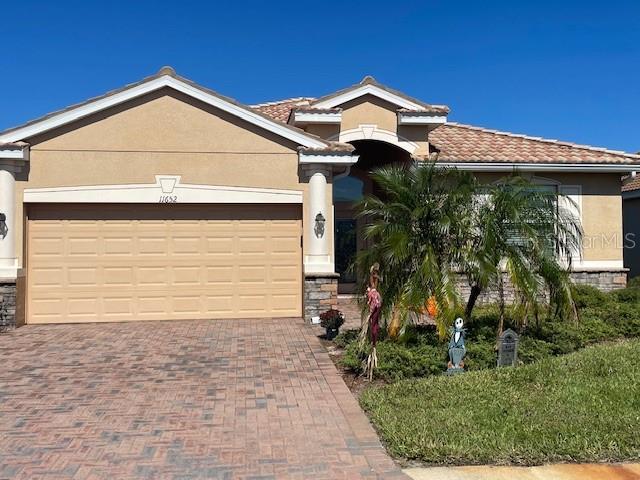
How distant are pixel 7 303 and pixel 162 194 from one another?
12.6ft

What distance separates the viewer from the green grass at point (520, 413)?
5180mm

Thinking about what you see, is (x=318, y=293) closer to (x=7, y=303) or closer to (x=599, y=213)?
(x=7, y=303)

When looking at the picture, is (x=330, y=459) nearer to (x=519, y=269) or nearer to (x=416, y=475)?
(x=416, y=475)

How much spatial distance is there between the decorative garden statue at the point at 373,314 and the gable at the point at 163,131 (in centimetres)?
539

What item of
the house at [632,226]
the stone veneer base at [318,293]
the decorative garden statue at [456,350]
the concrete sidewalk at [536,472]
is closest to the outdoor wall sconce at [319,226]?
the stone veneer base at [318,293]

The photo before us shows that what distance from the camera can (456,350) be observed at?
789 centimetres

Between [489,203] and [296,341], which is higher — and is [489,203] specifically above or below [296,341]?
above

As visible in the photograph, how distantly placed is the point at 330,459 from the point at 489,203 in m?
5.68

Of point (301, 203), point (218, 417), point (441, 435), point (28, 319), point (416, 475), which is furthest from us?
point (301, 203)

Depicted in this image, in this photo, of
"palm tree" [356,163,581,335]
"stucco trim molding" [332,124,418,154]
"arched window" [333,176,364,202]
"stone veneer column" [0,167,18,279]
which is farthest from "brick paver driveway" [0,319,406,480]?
"arched window" [333,176,364,202]

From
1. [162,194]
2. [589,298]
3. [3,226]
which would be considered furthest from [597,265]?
[3,226]

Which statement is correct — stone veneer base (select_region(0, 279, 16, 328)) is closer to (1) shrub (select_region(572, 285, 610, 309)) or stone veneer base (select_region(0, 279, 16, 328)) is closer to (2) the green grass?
(2) the green grass

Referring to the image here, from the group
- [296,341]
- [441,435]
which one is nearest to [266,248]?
[296,341]

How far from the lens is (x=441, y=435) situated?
5512 millimetres
